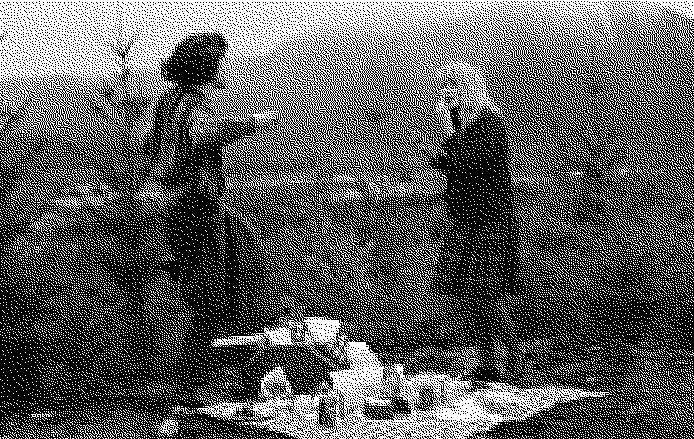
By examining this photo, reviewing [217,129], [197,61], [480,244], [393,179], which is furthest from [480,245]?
[197,61]

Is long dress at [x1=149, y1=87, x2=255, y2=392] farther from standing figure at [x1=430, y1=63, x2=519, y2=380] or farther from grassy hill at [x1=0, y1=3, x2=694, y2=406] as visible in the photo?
standing figure at [x1=430, y1=63, x2=519, y2=380]

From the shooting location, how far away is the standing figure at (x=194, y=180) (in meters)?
3.57

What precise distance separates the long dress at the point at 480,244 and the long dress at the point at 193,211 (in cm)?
116

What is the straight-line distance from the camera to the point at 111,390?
346 centimetres

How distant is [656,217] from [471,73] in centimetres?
128

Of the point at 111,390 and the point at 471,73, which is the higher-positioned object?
the point at 471,73

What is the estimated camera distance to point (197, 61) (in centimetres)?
382

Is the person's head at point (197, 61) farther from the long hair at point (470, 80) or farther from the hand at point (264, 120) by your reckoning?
the long hair at point (470, 80)

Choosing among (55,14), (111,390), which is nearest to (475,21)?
(55,14)

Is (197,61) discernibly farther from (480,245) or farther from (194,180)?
(480,245)

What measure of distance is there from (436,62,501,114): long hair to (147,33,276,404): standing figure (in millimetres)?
1247

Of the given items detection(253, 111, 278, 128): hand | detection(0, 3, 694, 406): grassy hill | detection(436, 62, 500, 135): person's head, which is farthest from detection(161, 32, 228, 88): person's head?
detection(436, 62, 500, 135): person's head

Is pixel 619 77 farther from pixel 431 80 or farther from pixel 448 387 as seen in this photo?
pixel 448 387

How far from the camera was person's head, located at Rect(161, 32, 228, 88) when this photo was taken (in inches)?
146
